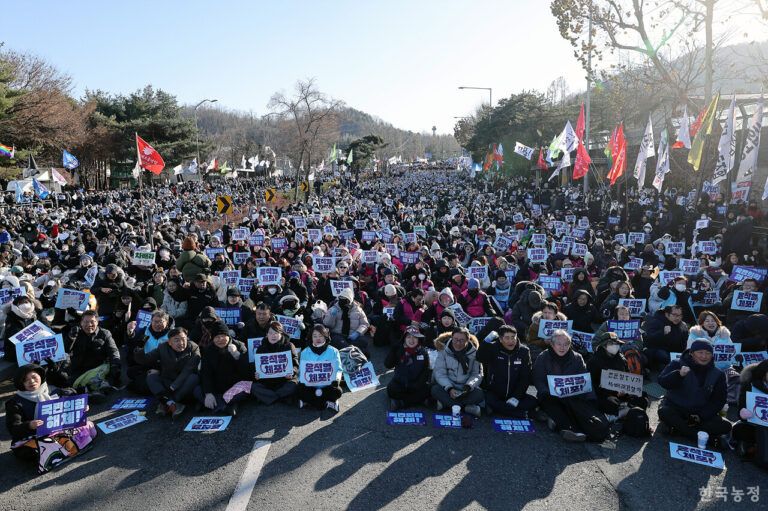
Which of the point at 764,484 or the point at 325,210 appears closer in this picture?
the point at 764,484

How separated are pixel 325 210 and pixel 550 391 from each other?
20971mm

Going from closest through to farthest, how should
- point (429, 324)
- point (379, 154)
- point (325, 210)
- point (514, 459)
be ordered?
1. point (514, 459)
2. point (429, 324)
3. point (325, 210)
4. point (379, 154)

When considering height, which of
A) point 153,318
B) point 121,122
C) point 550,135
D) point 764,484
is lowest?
point 764,484

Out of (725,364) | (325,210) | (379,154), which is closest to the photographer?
(725,364)

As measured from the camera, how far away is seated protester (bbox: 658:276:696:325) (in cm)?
921

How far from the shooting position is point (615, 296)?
9.31m

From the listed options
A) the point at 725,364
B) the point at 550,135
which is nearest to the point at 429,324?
the point at 725,364

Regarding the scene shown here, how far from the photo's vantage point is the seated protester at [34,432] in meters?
5.39

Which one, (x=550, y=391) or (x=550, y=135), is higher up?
(x=550, y=135)

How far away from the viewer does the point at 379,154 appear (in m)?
114

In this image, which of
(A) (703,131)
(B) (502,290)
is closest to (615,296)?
(B) (502,290)

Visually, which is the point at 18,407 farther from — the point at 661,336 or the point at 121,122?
the point at 121,122

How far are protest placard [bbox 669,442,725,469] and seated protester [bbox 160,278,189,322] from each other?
787 centimetres

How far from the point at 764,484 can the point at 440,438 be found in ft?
10.6
